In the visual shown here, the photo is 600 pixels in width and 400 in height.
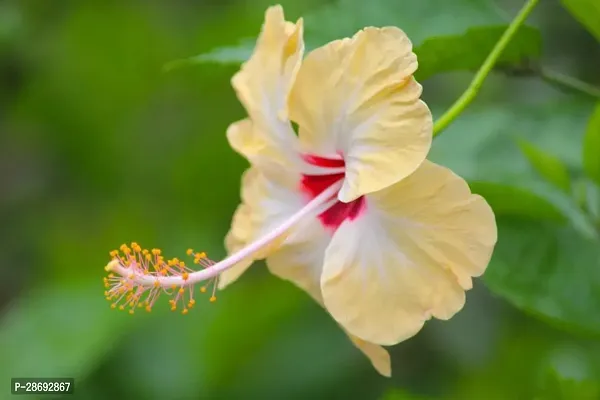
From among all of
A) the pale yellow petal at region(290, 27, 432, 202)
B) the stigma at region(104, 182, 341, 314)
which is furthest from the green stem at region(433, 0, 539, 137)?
the stigma at region(104, 182, 341, 314)

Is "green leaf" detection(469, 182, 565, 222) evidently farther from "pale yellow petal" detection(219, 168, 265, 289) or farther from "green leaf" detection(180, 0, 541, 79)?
"pale yellow petal" detection(219, 168, 265, 289)

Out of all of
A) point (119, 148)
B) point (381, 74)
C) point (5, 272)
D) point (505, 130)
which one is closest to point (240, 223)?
point (381, 74)

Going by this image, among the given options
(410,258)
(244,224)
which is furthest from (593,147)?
(244,224)

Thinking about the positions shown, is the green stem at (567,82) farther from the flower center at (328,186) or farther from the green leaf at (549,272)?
the flower center at (328,186)

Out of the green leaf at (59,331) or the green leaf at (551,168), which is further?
the green leaf at (59,331)

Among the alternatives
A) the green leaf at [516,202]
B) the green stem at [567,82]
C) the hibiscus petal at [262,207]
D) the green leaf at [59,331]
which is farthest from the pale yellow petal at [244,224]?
the green leaf at [59,331]

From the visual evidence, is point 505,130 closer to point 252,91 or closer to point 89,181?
point 252,91

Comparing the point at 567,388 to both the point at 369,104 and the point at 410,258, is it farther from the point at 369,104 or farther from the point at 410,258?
the point at 369,104
